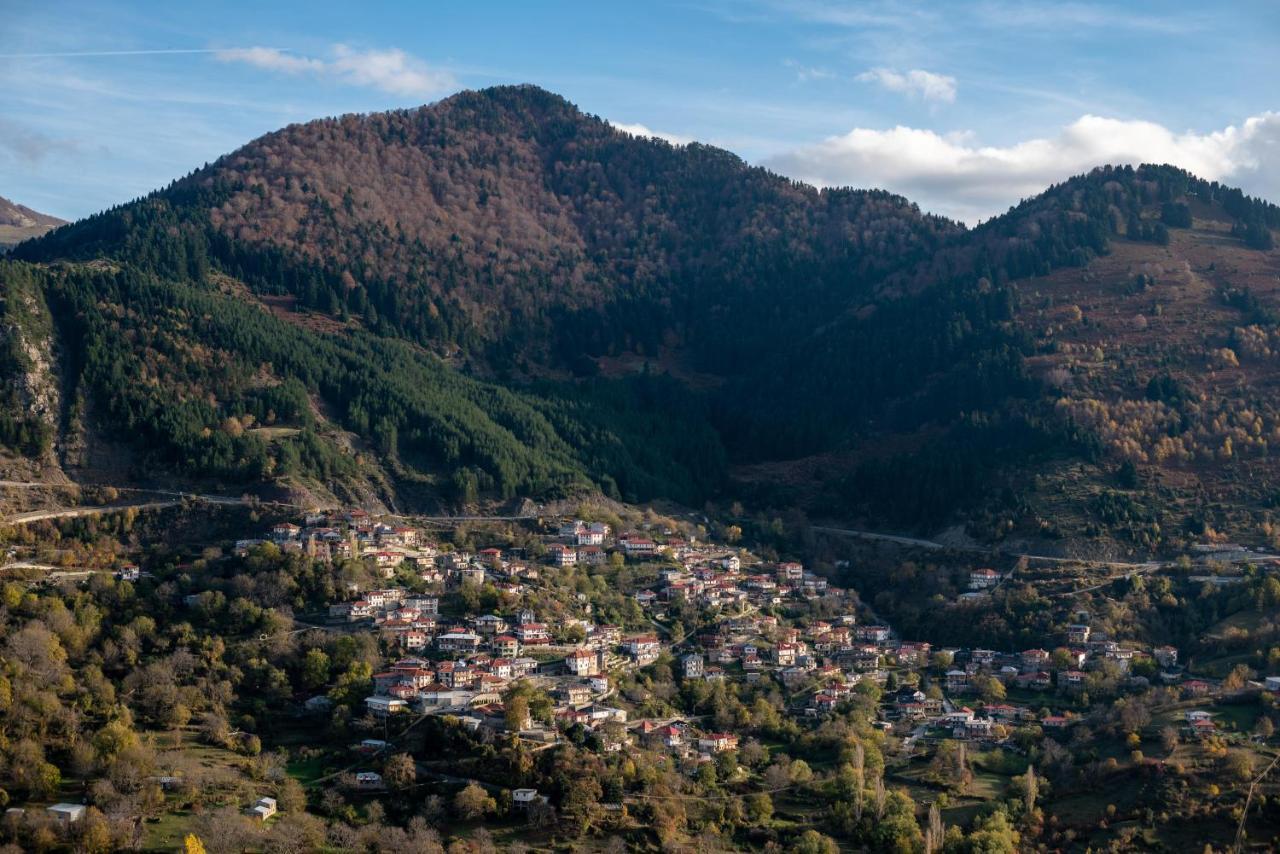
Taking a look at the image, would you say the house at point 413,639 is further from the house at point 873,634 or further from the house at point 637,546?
the house at point 873,634

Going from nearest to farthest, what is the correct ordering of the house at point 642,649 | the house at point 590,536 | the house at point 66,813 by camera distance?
the house at point 66,813 < the house at point 642,649 < the house at point 590,536

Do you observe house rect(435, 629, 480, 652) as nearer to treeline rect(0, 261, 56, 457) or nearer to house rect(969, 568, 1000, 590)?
treeline rect(0, 261, 56, 457)

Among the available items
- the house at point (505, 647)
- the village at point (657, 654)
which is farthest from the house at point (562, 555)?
the house at point (505, 647)

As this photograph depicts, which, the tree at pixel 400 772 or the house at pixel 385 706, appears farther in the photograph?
the house at pixel 385 706

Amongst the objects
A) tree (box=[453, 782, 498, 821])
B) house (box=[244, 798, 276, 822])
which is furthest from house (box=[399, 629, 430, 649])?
house (box=[244, 798, 276, 822])

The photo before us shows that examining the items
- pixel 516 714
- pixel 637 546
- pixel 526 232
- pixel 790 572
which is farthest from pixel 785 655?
pixel 526 232

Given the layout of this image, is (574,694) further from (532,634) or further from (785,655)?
(785,655)
